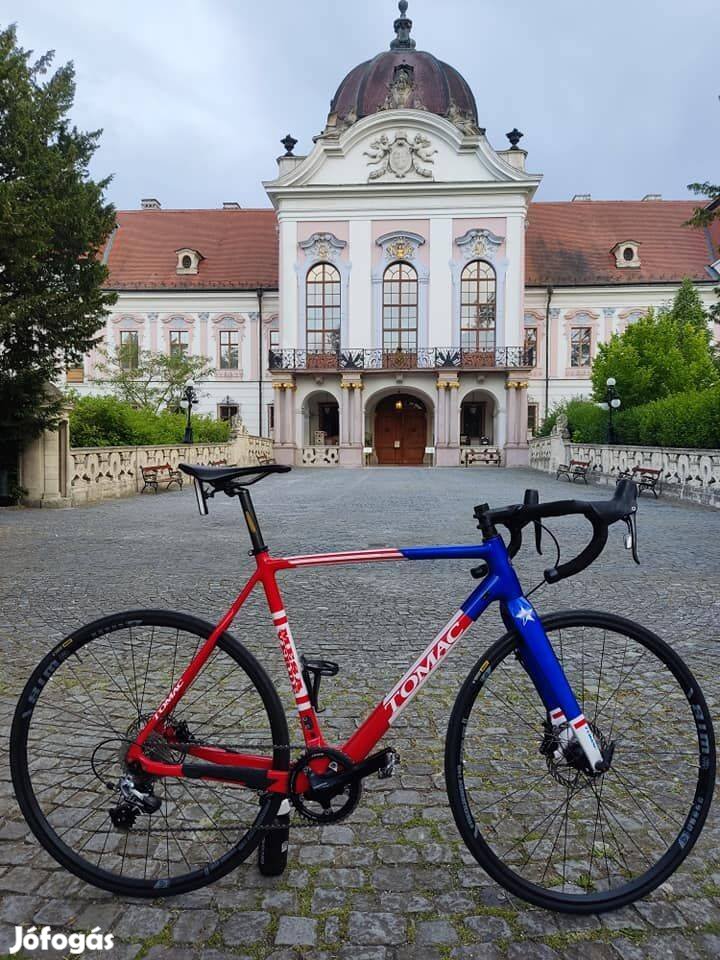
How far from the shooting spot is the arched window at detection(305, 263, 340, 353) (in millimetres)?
41281

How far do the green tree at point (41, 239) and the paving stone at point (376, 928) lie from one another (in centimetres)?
1234

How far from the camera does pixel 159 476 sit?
20.5 meters

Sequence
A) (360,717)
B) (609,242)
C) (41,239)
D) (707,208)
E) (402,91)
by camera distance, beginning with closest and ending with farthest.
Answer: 1. (360,717)
2. (41,239)
3. (707,208)
4. (402,91)
5. (609,242)

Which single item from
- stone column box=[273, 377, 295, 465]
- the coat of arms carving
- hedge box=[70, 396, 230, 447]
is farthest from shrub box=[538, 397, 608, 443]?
the coat of arms carving

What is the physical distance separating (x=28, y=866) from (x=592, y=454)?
24.8m

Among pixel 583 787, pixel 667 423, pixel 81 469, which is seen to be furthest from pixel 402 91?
pixel 583 787

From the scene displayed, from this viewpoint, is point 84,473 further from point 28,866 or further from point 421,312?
point 421,312

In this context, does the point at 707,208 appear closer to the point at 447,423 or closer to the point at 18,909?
the point at 18,909

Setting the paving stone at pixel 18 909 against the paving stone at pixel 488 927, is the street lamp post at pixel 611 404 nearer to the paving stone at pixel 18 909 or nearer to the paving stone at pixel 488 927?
the paving stone at pixel 488 927

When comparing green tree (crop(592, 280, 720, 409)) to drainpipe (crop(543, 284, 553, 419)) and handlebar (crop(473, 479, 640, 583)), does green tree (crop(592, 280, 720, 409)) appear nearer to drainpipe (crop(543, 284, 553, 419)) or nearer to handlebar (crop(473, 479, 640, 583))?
drainpipe (crop(543, 284, 553, 419))

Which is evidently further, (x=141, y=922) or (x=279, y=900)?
(x=279, y=900)

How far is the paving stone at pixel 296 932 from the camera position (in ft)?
6.69

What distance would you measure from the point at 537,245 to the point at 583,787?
1945 inches


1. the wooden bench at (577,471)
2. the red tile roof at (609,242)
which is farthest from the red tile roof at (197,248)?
the wooden bench at (577,471)
